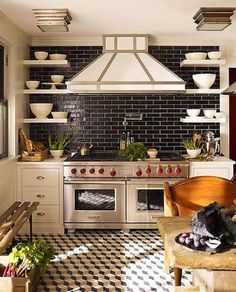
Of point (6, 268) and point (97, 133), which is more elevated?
point (97, 133)

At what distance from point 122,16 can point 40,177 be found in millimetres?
2155

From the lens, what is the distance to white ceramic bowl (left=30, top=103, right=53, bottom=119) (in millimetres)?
6461

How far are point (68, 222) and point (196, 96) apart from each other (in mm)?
2455

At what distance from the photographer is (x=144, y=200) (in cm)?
591

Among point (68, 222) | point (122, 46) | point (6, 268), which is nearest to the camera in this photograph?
point (6, 268)

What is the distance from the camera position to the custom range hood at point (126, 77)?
20.3 feet

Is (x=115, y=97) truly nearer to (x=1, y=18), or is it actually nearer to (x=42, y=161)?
(x=42, y=161)

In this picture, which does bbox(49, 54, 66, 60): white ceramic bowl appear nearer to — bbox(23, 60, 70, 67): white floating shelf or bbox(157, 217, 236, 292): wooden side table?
bbox(23, 60, 70, 67): white floating shelf

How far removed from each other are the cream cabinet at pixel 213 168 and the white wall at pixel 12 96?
2186mm

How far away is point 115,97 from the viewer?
22.0 feet

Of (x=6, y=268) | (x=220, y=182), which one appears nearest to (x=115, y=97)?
(x=220, y=182)

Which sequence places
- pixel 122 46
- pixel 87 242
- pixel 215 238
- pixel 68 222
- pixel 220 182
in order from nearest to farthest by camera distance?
pixel 215 238 < pixel 220 182 < pixel 87 242 < pixel 68 222 < pixel 122 46

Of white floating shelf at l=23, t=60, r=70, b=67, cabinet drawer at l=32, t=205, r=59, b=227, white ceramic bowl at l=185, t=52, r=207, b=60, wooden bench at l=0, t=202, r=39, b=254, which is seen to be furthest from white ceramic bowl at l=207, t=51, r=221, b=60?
wooden bench at l=0, t=202, r=39, b=254

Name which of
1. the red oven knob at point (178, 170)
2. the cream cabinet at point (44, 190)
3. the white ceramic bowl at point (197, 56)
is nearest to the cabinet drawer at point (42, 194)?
the cream cabinet at point (44, 190)
